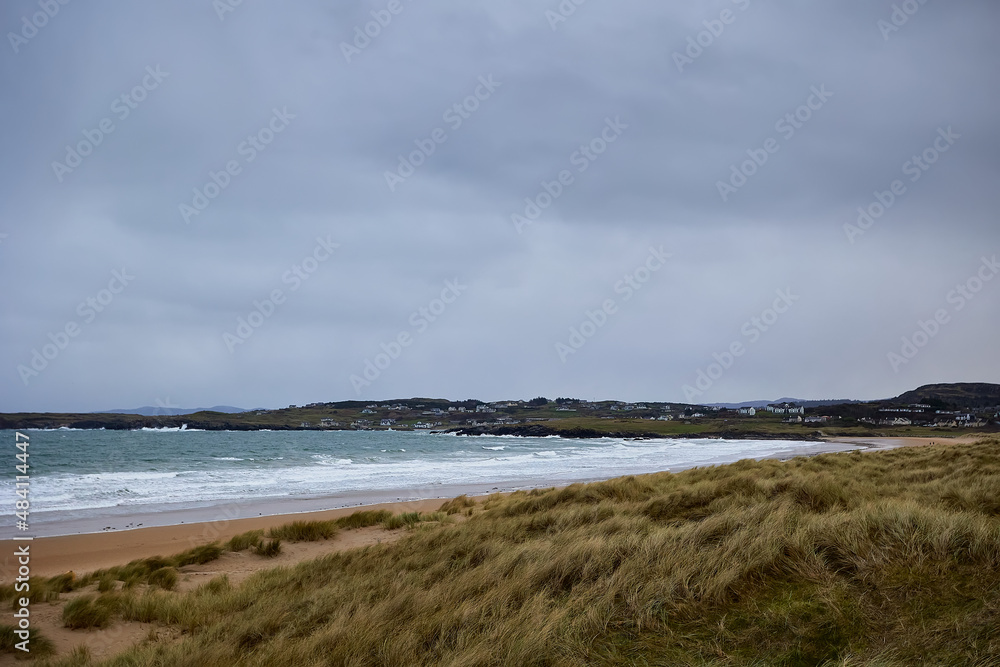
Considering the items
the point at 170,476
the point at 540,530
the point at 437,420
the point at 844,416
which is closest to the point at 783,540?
the point at 540,530

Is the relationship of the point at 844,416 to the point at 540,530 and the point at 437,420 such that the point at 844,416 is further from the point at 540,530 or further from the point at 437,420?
the point at 540,530

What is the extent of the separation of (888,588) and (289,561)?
35.1ft

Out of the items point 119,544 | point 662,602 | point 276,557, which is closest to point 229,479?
point 119,544

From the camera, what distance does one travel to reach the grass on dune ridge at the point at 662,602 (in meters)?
3.88

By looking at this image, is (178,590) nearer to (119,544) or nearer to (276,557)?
(276,557)

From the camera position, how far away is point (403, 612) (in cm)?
585

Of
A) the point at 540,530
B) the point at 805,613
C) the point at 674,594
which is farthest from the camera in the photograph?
the point at 540,530

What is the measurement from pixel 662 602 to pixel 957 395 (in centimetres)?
18445

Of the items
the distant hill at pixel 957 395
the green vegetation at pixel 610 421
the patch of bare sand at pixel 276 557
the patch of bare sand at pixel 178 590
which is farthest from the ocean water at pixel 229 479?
the distant hill at pixel 957 395

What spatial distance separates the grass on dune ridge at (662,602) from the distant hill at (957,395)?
502ft

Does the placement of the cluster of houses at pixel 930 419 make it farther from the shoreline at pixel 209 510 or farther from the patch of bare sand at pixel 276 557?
the patch of bare sand at pixel 276 557

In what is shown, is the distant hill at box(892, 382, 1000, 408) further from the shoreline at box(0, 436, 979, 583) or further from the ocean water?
the shoreline at box(0, 436, 979, 583)

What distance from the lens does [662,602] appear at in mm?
4695

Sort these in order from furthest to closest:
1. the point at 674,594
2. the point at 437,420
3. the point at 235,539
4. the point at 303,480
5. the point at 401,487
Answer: the point at 437,420, the point at 303,480, the point at 401,487, the point at 235,539, the point at 674,594
